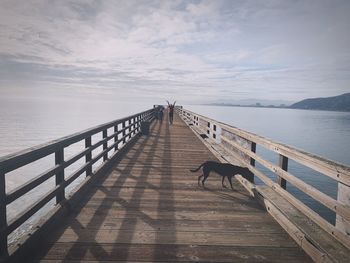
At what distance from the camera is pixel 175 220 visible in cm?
441

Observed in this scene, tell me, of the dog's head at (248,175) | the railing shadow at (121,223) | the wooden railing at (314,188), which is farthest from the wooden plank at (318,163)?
the railing shadow at (121,223)

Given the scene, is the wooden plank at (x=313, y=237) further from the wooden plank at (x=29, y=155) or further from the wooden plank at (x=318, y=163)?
the wooden plank at (x=29, y=155)

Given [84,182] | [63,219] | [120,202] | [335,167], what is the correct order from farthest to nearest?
[84,182]
[120,202]
[63,219]
[335,167]

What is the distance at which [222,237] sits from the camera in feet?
12.8

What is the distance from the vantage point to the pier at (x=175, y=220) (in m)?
3.22

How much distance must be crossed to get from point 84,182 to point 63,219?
5.22ft

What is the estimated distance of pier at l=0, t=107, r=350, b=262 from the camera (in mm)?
3221

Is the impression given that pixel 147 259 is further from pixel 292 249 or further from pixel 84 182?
pixel 84 182

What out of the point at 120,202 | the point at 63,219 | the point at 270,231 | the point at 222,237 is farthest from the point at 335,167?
the point at 63,219

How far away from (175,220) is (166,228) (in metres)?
0.34

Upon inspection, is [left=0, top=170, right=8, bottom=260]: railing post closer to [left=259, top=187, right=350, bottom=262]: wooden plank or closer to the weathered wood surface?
the weathered wood surface

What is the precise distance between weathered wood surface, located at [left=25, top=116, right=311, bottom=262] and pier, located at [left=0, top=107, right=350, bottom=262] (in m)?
0.01

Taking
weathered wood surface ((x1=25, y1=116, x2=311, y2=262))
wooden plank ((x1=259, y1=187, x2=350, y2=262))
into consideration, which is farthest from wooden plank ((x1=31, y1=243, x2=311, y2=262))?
wooden plank ((x1=259, y1=187, x2=350, y2=262))

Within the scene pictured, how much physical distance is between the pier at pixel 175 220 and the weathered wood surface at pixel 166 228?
1 cm
